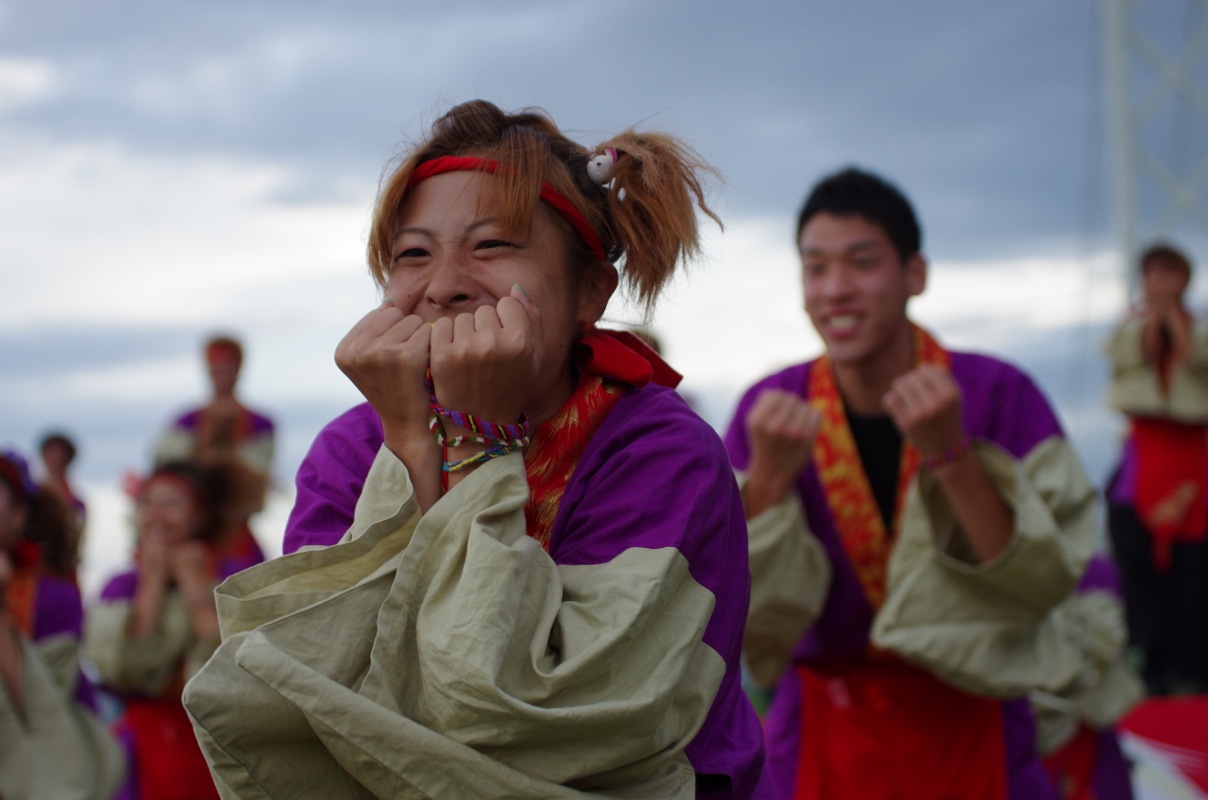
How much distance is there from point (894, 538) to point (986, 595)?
0.32m

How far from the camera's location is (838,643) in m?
3.49

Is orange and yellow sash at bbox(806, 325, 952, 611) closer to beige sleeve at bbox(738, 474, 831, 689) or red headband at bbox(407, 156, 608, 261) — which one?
beige sleeve at bbox(738, 474, 831, 689)

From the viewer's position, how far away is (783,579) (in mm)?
3328

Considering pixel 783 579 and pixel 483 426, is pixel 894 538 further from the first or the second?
pixel 483 426

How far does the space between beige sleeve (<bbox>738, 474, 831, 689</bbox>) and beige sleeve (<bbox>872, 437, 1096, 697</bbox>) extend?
170 mm

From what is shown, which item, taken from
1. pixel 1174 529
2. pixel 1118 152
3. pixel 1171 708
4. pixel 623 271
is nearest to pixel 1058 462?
pixel 623 271

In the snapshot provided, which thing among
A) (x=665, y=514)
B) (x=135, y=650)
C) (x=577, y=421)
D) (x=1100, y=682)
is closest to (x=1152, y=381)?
(x=1100, y=682)

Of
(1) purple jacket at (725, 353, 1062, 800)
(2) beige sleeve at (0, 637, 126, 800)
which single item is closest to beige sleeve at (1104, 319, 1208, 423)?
Answer: (1) purple jacket at (725, 353, 1062, 800)

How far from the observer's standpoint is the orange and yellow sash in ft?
11.5

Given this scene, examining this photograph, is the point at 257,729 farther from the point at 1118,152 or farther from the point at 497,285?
the point at 1118,152

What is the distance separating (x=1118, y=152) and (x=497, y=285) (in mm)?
8660

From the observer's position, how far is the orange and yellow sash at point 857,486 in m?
3.50

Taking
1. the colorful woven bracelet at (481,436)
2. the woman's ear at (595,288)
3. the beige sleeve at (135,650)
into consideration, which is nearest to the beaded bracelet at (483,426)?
the colorful woven bracelet at (481,436)

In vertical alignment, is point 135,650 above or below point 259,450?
below
